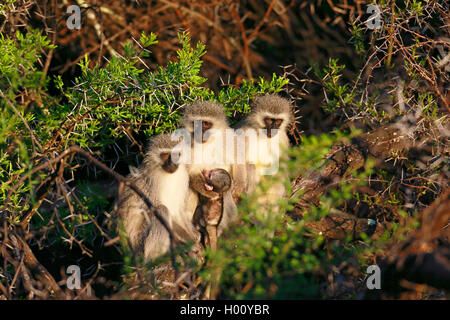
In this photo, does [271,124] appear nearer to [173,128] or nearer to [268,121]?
[268,121]

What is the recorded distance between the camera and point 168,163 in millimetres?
3943

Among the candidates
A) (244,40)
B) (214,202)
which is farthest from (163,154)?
(244,40)

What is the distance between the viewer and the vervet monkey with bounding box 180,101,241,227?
4.15m

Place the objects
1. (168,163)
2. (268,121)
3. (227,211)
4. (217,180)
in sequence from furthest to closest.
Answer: (268,121) → (227,211) → (217,180) → (168,163)

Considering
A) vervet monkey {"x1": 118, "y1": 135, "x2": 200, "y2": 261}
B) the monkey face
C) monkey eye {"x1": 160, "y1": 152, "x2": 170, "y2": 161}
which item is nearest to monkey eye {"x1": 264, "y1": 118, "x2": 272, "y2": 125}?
the monkey face

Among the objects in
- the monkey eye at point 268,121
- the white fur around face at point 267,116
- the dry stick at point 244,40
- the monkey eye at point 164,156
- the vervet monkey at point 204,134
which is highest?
the dry stick at point 244,40

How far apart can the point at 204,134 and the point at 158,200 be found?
60cm

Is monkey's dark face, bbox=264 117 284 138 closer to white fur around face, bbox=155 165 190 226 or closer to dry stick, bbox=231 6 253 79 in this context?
white fur around face, bbox=155 165 190 226

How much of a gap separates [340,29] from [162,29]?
212 cm

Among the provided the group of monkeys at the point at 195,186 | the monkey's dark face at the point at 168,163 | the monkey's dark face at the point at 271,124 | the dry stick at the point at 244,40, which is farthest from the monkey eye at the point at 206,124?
the dry stick at the point at 244,40

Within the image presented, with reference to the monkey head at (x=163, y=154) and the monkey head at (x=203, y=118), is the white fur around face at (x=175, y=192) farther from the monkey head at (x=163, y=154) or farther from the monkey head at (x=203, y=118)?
the monkey head at (x=203, y=118)

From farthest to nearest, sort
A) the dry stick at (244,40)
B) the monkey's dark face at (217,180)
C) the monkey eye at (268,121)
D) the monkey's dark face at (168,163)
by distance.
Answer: the dry stick at (244,40) → the monkey eye at (268,121) → the monkey's dark face at (217,180) → the monkey's dark face at (168,163)

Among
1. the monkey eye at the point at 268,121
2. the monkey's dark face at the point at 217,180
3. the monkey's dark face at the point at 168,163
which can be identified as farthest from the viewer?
the monkey eye at the point at 268,121

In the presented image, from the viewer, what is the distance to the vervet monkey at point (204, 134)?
4148 millimetres
